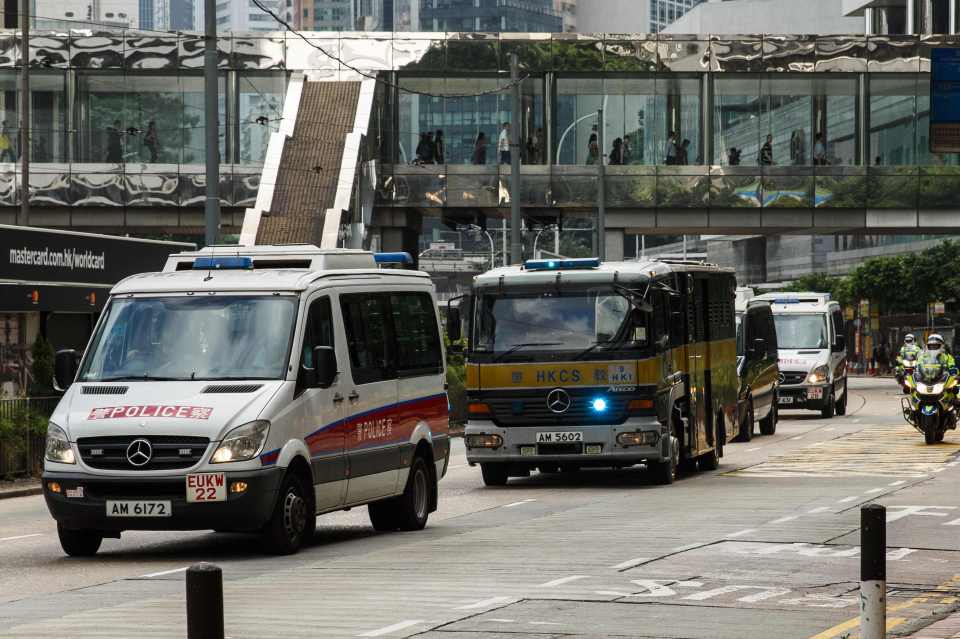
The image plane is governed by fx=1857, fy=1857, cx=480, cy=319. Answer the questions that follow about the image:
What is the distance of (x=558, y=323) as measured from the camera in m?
21.2

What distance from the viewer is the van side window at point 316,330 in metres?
14.5

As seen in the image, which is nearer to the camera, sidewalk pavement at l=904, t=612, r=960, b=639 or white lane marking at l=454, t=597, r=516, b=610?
sidewalk pavement at l=904, t=612, r=960, b=639

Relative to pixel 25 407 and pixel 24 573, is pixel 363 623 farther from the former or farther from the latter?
pixel 25 407

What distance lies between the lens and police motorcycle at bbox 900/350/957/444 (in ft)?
94.1

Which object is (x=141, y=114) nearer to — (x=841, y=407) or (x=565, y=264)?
(x=841, y=407)

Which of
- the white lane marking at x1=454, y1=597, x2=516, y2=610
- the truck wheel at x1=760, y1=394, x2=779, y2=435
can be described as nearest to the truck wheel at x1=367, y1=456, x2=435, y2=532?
the white lane marking at x1=454, y1=597, x2=516, y2=610

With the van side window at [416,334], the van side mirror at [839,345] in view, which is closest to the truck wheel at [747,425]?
the van side mirror at [839,345]

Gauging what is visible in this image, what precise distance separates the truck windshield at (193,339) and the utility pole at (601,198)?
3775 centimetres

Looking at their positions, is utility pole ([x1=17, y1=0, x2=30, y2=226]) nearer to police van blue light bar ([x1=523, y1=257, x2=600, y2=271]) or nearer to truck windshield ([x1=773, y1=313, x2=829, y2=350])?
truck windshield ([x1=773, y1=313, x2=829, y2=350])

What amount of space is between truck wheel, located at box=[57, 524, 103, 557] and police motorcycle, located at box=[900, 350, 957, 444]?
57.5ft

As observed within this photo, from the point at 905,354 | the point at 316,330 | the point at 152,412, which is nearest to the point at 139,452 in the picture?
the point at 152,412

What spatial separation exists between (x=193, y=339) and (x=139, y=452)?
135cm

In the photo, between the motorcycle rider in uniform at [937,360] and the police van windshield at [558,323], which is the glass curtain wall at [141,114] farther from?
the police van windshield at [558,323]

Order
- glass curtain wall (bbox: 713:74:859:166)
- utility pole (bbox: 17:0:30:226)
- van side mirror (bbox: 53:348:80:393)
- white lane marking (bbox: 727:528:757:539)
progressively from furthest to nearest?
glass curtain wall (bbox: 713:74:859:166)
utility pole (bbox: 17:0:30:226)
white lane marking (bbox: 727:528:757:539)
van side mirror (bbox: 53:348:80:393)
